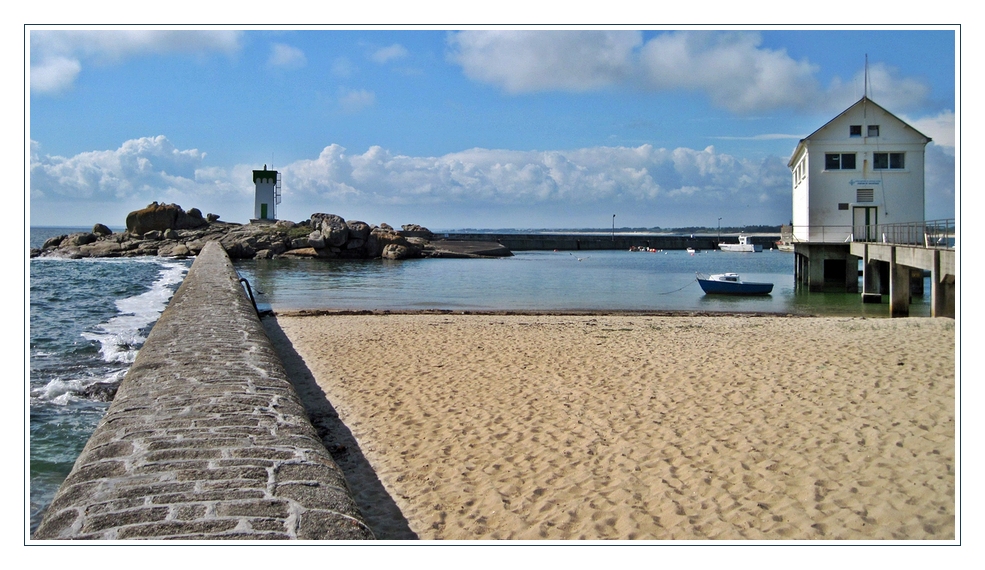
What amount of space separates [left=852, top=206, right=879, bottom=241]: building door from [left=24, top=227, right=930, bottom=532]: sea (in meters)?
2.58

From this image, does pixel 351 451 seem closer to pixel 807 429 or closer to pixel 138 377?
pixel 138 377

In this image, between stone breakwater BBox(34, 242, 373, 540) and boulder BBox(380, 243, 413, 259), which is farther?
boulder BBox(380, 243, 413, 259)

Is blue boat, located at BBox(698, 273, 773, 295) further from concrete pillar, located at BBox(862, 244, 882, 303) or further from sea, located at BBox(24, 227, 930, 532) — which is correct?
concrete pillar, located at BBox(862, 244, 882, 303)

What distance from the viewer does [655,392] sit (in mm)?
8750

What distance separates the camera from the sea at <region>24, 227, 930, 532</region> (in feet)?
26.4

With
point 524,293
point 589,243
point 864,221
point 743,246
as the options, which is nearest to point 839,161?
point 864,221

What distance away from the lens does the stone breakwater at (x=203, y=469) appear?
3398 mm

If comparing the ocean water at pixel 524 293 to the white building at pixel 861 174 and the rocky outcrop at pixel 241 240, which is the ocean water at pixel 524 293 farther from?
the rocky outcrop at pixel 241 240

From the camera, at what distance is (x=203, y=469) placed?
4012 millimetres

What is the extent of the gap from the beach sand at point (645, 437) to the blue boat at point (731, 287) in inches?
634

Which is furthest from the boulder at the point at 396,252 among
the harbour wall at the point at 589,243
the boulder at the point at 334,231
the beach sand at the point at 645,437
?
the beach sand at the point at 645,437

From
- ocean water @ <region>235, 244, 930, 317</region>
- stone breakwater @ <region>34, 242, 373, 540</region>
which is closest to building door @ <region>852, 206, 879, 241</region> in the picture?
ocean water @ <region>235, 244, 930, 317</region>

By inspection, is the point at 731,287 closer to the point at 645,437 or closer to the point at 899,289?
the point at 899,289
